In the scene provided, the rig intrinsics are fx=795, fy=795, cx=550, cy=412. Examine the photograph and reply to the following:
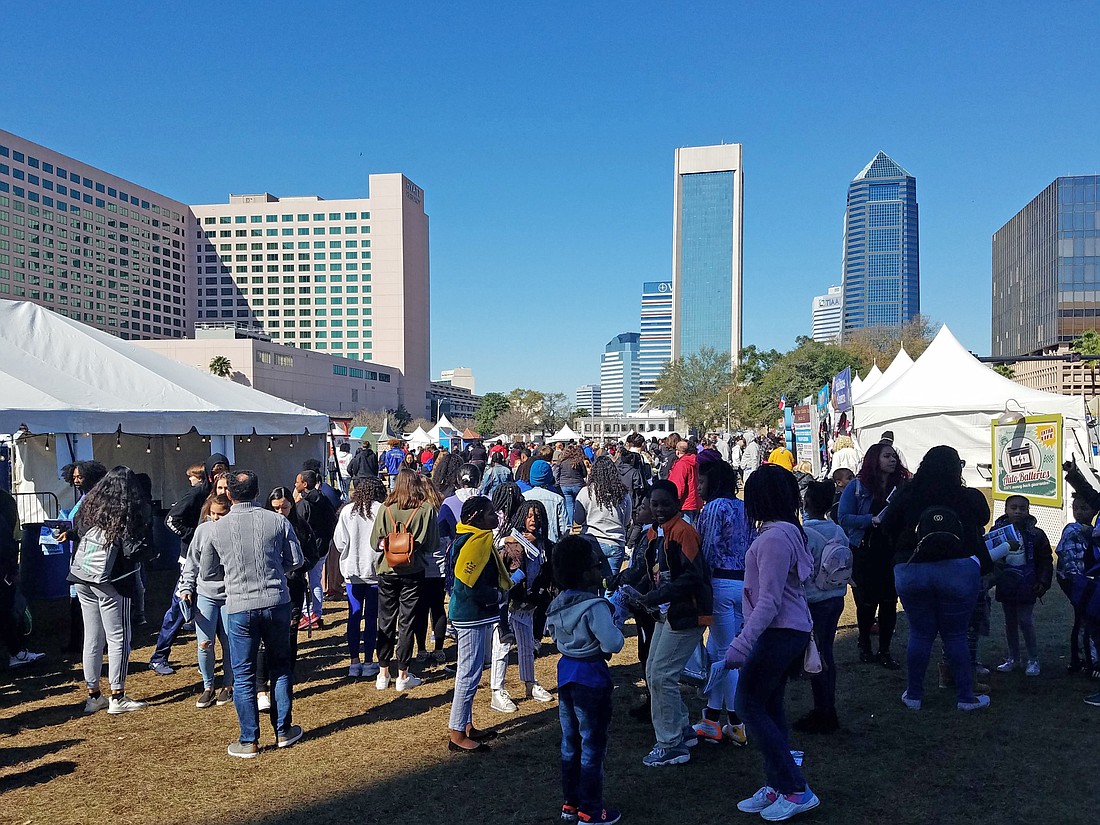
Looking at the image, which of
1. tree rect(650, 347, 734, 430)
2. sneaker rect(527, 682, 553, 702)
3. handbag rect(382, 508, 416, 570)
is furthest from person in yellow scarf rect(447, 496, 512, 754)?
tree rect(650, 347, 734, 430)

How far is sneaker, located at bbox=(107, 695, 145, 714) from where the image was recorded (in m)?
5.84

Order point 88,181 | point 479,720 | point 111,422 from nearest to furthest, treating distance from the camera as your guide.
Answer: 1. point 479,720
2. point 111,422
3. point 88,181

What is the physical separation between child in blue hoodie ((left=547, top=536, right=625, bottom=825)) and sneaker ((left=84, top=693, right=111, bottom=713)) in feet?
12.8

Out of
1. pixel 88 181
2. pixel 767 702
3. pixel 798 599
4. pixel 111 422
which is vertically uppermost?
pixel 88 181

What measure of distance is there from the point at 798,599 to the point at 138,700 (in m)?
5.11

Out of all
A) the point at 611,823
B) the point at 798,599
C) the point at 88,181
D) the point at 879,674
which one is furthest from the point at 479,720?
the point at 88,181

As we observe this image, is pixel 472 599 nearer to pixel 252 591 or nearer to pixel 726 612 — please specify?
pixel 252 591

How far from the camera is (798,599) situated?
396 centimetres

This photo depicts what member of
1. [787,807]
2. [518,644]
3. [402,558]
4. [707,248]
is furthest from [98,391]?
[707,248]

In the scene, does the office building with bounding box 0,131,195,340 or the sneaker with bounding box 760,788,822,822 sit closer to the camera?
the sneaker with bounding box 760,788,822,822

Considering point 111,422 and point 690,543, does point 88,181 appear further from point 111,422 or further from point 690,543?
point 690,543

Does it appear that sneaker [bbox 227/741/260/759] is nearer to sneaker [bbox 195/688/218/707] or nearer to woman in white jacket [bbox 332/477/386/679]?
sneaker [bbox 195/688/218/707]

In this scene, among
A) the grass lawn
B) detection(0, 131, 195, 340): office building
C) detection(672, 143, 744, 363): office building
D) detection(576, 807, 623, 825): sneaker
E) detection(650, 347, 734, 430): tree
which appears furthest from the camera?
detection(672, 143, 744, 363): office building

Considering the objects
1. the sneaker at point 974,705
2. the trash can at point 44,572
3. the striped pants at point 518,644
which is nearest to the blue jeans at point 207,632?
the striped pants at point 518,644
